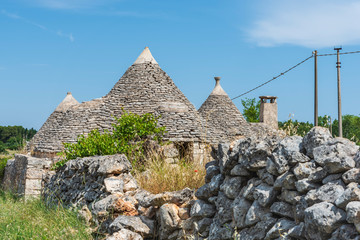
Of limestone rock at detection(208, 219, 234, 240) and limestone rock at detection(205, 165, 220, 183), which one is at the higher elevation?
limestone rock at detection(205, 165, 220, 183)

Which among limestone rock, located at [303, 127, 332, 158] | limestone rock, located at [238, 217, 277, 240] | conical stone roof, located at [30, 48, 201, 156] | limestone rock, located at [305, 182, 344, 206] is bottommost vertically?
limestone rock, located at [238, 217, 277, 240]

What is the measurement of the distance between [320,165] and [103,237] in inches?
149

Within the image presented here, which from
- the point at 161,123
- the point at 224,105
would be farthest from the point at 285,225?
the point at 224,105

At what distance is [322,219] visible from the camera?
131 inches

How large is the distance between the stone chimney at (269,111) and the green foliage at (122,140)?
1295cm

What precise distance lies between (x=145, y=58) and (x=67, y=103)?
8.25m

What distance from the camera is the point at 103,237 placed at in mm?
6246

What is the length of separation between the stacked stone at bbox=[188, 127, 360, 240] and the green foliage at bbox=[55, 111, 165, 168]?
5.62 m

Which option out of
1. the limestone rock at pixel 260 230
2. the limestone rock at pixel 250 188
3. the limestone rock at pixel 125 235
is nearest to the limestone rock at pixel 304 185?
the limestone rock at pixel 260 230

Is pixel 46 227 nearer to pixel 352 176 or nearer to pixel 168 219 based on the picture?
pixel 168 219

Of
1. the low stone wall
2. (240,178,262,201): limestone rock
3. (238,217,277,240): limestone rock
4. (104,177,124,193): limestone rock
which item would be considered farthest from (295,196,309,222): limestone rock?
the low stone wall

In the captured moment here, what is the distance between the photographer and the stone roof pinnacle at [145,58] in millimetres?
19891

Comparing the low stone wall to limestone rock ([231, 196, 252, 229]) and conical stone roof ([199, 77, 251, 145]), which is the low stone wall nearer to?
limestone rock ([231, 196, 252, 229])

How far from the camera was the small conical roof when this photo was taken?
997 inches
